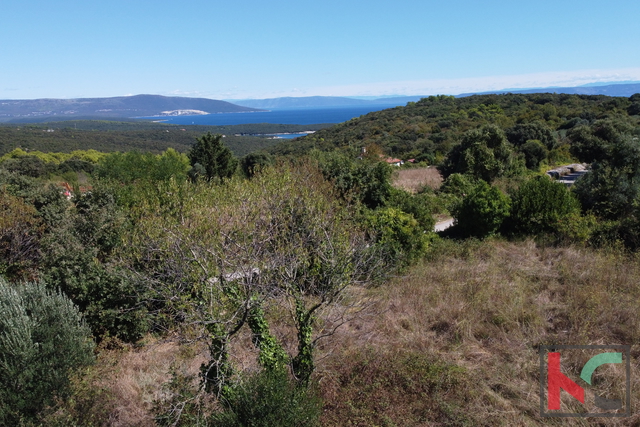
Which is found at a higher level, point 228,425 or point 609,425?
point 228,425

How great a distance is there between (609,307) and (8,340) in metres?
9.95

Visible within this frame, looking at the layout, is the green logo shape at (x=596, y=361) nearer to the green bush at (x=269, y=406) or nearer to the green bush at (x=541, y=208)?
the green bush at (x=269, y=406)

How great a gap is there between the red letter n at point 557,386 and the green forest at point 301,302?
21 cm

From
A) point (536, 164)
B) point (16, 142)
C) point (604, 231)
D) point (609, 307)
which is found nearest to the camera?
point (609, 307)

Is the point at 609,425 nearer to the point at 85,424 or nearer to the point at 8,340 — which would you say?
the point at 85,424

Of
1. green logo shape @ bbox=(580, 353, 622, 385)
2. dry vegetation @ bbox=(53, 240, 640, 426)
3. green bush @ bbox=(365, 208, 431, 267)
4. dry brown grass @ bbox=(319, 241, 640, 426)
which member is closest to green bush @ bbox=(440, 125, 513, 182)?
dry brown grass @ bbox=(319, 241, 640, 426)

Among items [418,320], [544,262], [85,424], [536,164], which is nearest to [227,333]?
[85,424]

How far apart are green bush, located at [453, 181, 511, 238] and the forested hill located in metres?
21.5

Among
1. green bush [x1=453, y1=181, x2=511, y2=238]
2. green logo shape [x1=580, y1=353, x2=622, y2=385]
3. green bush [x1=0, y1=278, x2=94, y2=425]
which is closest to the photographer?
green bush [x1=0, y1=278, x2=94, y2=425]

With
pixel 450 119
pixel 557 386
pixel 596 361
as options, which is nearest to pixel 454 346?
pixel 557 386

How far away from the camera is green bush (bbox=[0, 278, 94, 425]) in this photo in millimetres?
4973

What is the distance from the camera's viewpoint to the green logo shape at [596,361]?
19.8 ft

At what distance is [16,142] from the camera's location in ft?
201

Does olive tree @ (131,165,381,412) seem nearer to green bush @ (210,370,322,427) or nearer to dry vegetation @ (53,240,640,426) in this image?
green bush @ (210,370,322,427)
